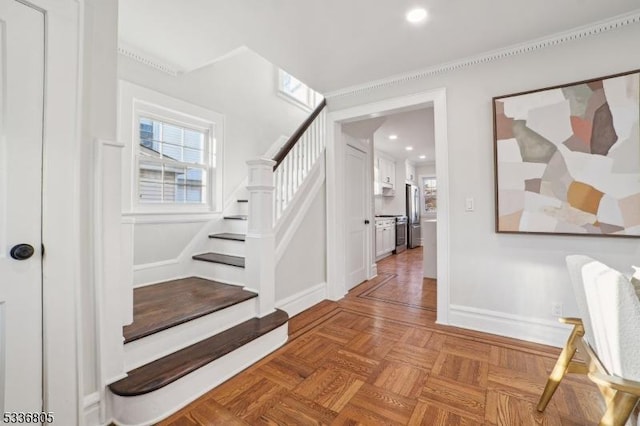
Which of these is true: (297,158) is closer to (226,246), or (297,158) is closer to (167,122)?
Result: (226,246)

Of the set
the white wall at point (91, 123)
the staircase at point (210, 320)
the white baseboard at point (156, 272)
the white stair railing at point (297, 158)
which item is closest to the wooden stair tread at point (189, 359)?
the staircase at point (210, 320)

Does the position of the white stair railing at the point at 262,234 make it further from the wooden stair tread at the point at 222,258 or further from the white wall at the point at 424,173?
the white wall at the point at 424,173

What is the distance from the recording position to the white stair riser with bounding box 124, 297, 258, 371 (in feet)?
5.06

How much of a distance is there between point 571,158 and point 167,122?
3635 mm

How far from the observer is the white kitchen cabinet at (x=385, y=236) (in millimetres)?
5669

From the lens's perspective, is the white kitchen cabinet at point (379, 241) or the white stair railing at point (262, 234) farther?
the white kitchen cabinet at point (379, 241)

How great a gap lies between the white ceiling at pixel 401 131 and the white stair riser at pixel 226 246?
→ 191 cm

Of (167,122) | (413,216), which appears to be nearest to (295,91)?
(167,122)

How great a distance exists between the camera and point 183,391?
1.52 m

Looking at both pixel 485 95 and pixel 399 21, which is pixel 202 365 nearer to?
pixel 399 21

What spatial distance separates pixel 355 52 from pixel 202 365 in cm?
265

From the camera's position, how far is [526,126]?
88.3 inches

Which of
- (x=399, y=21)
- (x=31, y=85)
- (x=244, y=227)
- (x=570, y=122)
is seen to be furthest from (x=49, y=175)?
(x=570, y=122)

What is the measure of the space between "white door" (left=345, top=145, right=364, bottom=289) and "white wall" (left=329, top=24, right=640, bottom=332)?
47.7 inches
